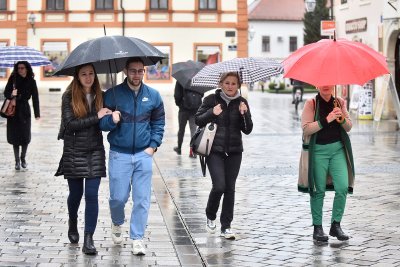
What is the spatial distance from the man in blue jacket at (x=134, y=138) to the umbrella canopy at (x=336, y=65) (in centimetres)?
131

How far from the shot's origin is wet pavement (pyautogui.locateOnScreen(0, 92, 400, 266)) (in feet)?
24.4

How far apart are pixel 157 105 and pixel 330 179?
1.95 metres

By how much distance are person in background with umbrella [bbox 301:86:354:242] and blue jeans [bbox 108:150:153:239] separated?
164 cm

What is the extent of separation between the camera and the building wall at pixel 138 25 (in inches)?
1842

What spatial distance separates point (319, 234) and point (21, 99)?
7.24 meters

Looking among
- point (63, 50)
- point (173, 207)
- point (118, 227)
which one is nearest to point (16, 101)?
point (173, 207)

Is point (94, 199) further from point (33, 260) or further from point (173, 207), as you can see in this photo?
point (173, 207)

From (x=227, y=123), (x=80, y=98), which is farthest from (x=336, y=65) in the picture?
(x=80, y=98)

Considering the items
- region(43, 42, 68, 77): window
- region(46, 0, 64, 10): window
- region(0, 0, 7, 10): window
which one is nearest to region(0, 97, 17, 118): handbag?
region(43, 42, 68, 77): window

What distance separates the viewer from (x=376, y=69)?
764 centimetres

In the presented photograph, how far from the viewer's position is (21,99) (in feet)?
45.4

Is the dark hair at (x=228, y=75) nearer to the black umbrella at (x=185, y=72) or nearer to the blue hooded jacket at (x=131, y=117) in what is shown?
the blue hooded jacket at (x=131, y=117)

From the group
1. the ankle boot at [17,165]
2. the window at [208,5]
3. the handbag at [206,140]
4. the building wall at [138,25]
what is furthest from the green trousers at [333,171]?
the window at [208,5]

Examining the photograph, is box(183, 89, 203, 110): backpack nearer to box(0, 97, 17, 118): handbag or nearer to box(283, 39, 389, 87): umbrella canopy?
box(0, 97, 17, 118): handbag
